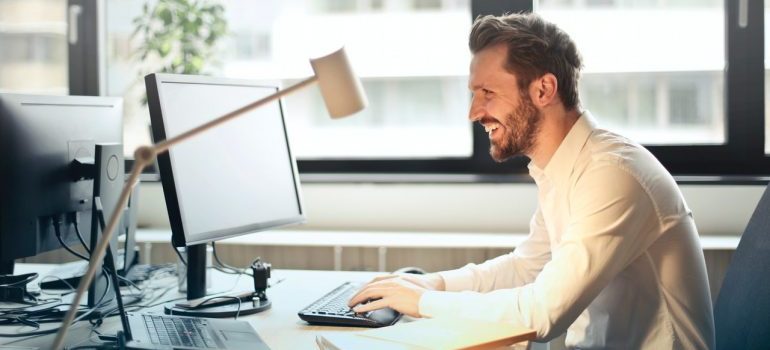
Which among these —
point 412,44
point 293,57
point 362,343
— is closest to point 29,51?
point 293,57

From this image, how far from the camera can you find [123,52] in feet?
11.2

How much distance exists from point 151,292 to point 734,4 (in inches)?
88.3

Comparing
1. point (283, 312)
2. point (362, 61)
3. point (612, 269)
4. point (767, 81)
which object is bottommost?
point (283, 312)

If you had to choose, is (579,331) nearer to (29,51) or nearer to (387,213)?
(387,213)

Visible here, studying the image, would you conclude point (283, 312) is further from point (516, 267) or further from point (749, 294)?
point (749, 294)

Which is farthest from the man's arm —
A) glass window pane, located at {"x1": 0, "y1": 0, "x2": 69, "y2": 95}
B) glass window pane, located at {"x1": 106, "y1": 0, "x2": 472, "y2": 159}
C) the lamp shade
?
glass window pane, located at {"x1": 0, "y1": 0, "x2": 69, "y2": 95}

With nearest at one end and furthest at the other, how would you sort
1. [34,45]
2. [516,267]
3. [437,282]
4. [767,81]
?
1. [437,282]
2. [516,267]
3. [767,81]
4. [34,45]

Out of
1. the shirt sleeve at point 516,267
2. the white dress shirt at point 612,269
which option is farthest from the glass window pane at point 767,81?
the white dress shirt at point 612,269

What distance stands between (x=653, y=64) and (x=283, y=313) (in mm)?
1915

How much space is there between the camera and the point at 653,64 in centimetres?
296

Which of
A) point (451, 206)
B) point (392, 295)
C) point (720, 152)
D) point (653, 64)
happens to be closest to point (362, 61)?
point (451, 206)

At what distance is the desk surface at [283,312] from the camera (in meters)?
1.47

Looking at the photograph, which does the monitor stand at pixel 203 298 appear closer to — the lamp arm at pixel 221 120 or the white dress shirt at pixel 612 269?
A: the white dress shirt at pixel 612 269

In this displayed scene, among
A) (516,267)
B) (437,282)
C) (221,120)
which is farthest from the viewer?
(516,267)
